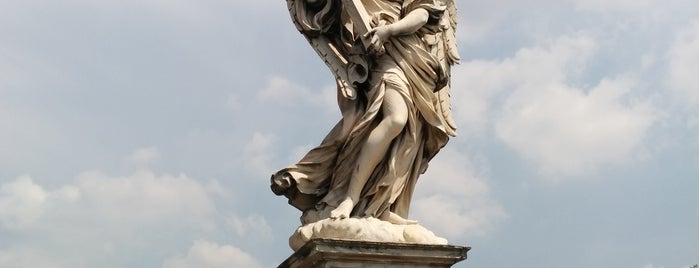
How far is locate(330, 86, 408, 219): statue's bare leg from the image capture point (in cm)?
1035

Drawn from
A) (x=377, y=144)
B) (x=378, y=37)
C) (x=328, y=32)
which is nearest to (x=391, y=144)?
(x=377, y=144)

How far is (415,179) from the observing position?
10.8 metres

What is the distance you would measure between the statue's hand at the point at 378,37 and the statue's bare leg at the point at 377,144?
0.48 meters

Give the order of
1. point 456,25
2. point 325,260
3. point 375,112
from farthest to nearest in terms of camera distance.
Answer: point 456,25, point 375,112, point 325,260

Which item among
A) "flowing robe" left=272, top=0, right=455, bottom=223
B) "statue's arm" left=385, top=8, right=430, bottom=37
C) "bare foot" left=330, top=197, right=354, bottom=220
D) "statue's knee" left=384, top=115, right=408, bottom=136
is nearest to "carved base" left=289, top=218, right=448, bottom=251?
"bare foot" left=330, top=197, right=354, bottom=220

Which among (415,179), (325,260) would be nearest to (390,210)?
(415,179)

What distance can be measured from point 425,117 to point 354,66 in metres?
0.81

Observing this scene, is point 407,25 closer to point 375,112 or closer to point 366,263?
point 375,112

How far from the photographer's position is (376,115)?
1047 centimetres

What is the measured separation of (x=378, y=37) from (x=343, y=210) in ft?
5.35

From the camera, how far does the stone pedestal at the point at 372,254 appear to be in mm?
9641

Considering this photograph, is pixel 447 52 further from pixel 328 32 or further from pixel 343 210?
pixel 343 210

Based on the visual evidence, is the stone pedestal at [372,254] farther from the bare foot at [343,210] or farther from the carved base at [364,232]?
the bare foot at [343,210]

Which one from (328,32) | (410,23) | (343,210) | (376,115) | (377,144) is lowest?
(343,210)
